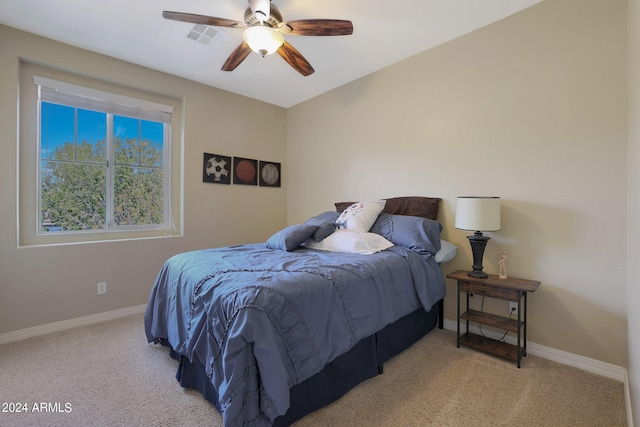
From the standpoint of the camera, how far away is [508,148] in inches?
94.0

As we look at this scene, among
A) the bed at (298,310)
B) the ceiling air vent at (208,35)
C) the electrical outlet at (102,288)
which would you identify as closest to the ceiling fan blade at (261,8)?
the ceiling air vent at (208,35)

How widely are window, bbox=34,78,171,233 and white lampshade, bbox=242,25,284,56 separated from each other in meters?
1.94

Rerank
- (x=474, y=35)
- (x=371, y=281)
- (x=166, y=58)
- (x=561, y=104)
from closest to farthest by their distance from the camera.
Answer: (x=371, y=281) → (x=561, y=104) → (x=474, y=35) → (x=166, y=58)

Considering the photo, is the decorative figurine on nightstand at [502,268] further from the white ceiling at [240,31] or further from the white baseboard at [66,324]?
the white baseboard at [66,324]

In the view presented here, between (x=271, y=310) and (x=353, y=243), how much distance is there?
1173 millimetres

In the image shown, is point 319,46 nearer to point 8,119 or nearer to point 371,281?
point 371,281

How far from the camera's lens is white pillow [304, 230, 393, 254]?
236 cm

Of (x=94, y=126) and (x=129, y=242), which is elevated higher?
(x=94, y=126)

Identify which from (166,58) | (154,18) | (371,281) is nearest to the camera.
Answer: (371,281)

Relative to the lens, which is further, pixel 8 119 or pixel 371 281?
pixel 8 119

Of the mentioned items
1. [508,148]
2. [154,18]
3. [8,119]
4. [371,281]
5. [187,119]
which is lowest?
[371,281]

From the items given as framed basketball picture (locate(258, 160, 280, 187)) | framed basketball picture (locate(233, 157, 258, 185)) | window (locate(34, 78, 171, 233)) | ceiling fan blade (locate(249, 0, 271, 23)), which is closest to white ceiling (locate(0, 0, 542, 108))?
ceiling fan blade (locate(249, 0, 271, 23))

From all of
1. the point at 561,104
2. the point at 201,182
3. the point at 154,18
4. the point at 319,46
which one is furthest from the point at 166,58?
the point at 561,104

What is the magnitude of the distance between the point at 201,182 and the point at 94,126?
3.84 ft
